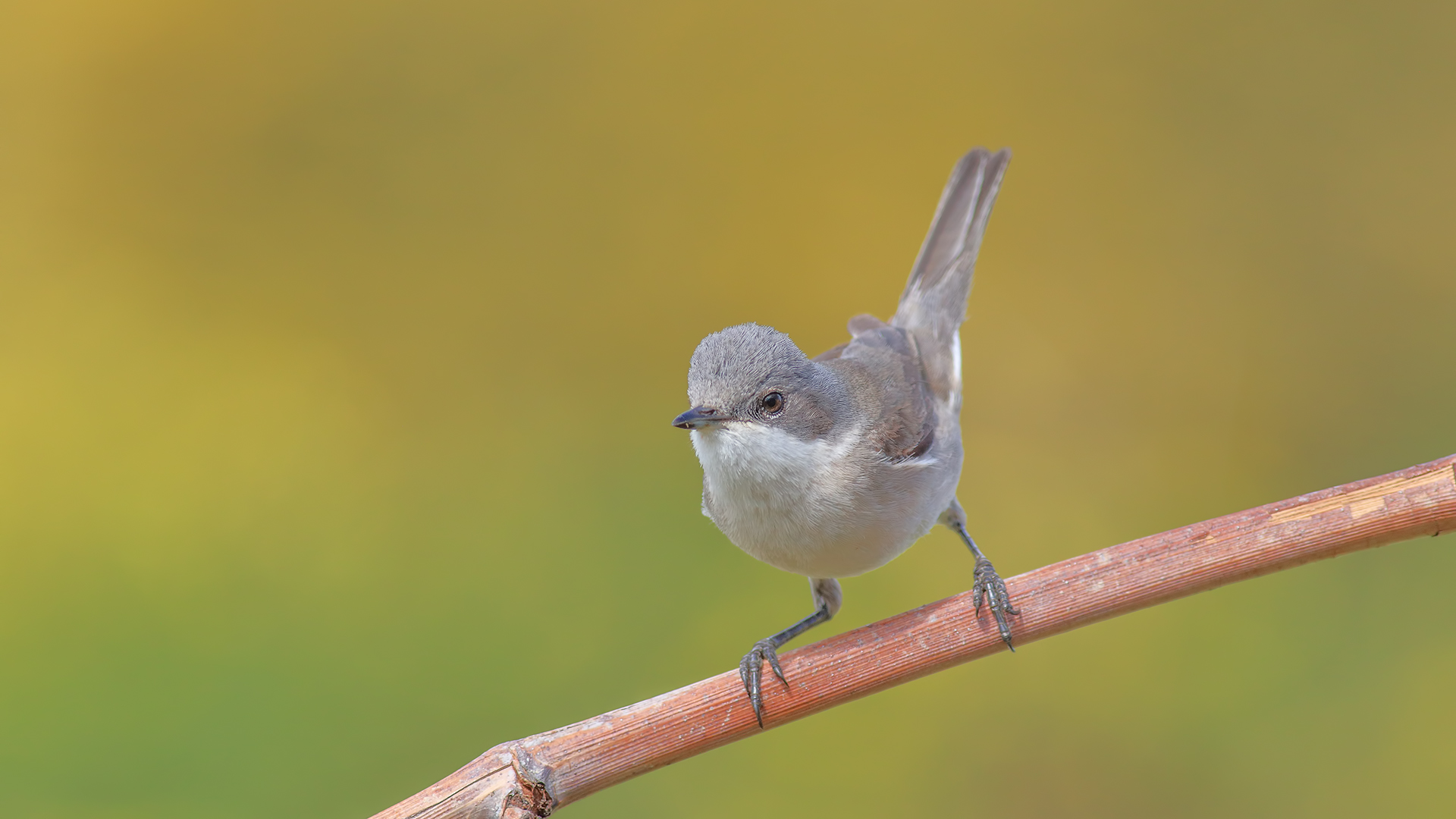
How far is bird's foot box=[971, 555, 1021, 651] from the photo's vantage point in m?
1.61

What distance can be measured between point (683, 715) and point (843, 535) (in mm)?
435

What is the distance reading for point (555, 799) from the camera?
145 centimetres

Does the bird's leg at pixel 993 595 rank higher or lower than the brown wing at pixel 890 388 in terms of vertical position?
lower

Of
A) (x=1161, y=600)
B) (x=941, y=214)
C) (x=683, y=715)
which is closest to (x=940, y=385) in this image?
(x=941, y=214)

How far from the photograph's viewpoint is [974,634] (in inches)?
64.2

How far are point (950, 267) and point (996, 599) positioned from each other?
127 cm

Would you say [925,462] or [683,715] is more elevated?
[925,462]

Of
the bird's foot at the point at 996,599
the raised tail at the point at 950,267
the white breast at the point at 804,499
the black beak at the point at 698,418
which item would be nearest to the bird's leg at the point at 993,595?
the bird's foot at the point at 996,599

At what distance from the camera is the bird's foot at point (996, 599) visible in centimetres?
161

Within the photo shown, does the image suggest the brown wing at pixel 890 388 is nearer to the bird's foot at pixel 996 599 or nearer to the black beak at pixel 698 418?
the bird's foot at pixel 996 599

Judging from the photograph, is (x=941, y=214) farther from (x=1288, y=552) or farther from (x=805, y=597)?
(x=1288, y=552)

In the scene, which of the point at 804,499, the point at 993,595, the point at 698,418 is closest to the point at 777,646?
the point at 804,499

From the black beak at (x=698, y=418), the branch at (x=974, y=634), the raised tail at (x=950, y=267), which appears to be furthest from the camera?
the raised tail at (x=950, y=267)

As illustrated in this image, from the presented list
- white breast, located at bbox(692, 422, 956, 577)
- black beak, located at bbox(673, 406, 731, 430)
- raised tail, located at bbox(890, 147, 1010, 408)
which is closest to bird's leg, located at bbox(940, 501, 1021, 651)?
white breast, located at bbox(692, 422, 956, 577)
